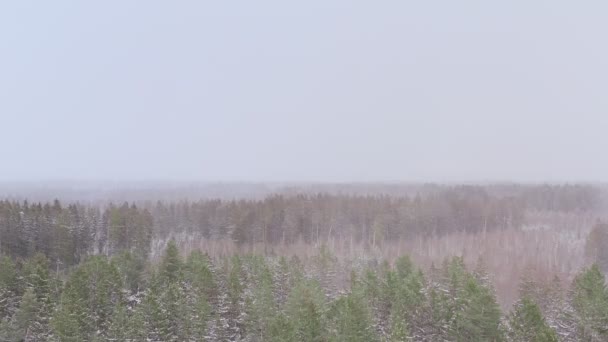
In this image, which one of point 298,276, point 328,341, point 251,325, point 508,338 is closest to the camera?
point 328,341

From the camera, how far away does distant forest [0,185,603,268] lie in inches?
2763

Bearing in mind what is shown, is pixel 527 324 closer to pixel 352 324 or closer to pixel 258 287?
pixel 352 324

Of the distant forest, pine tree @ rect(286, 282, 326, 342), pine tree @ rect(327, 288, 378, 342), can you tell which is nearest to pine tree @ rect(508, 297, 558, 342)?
pine tree @ rect(327, 288, 378, 342)

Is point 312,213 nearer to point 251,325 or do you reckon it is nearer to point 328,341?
point 251,325

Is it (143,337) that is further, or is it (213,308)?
(213,308)

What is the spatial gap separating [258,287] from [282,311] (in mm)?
4137

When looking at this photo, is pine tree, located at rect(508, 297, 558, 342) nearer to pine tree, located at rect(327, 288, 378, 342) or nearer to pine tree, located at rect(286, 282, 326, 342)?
pine tree, located at rect(327, 288, 378, 342)

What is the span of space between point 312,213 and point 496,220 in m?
50.2

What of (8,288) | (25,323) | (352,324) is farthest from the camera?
(8,288)

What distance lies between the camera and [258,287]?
142ft

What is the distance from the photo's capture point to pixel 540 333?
28250mm

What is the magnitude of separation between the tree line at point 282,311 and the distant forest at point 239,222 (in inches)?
1113

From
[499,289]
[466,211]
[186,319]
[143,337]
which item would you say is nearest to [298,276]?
[186,319]

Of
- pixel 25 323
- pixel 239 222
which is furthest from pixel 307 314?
pixel 239 222
